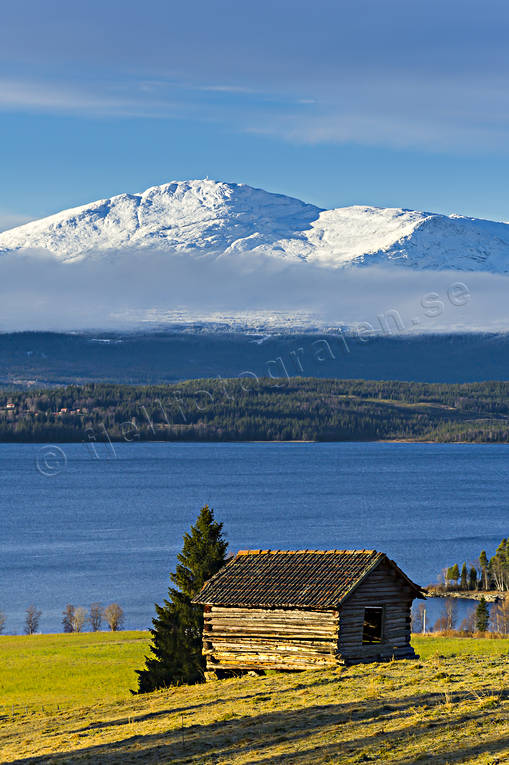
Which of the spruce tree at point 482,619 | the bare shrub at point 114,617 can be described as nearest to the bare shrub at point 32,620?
the bare shrub at point 114,617

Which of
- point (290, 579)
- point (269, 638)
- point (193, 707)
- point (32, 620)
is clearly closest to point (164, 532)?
point (32, 620)

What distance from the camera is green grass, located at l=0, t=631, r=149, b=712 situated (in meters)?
46.2

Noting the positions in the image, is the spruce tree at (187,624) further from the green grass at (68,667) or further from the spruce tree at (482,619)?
the spruce tree at (482,619)

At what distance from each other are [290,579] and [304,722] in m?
10.2

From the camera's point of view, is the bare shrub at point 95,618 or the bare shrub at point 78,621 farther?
A: the bare shrub at point 95,618

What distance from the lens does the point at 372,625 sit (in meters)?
34.7

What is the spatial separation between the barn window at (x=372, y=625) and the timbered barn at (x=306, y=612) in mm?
34

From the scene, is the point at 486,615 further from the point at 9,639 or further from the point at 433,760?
the point at 433,760

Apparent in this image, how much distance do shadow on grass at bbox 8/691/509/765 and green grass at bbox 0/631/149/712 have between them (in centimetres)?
1821

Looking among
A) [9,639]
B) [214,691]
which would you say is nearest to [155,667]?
[214,691]

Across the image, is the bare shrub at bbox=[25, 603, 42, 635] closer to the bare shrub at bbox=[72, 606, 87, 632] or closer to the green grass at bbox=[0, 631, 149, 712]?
the bare shrub at bbox=[72, 606, 87, 632]

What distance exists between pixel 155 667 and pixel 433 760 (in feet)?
60.4

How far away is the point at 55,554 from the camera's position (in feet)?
374

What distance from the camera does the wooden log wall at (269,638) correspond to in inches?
1254
